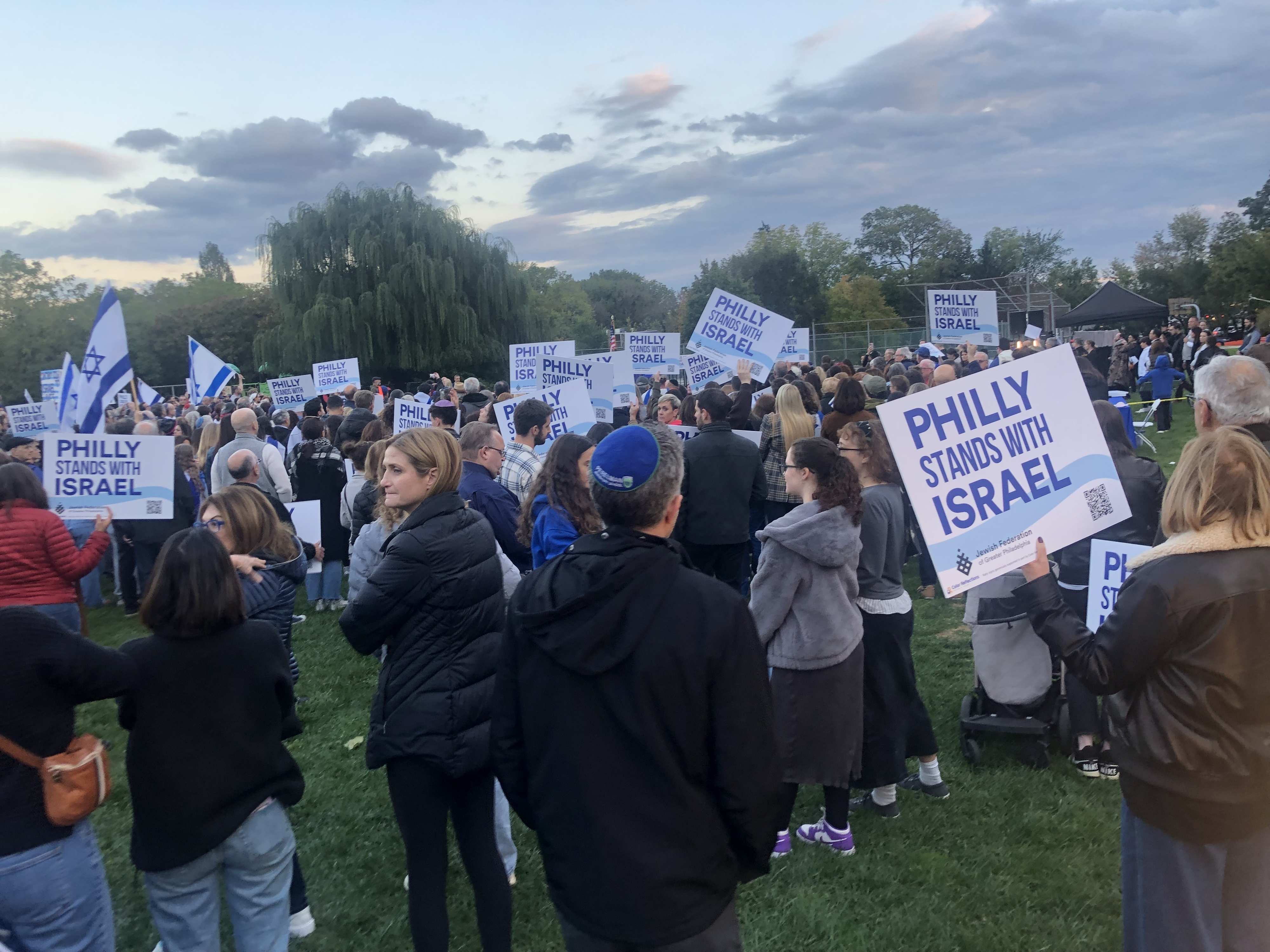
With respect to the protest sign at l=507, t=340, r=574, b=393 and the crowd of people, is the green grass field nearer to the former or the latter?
the crowd of people

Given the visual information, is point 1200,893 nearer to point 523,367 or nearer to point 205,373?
point 523,367

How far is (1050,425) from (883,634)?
149 centimetres

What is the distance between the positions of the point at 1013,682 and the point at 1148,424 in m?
13.4

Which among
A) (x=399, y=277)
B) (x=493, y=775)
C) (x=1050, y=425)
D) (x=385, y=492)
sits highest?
(x=399, y=277)

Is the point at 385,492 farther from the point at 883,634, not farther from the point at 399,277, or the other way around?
the point at 399,277

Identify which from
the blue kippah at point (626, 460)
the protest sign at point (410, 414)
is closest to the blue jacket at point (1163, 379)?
the protest sign at point (410, 414)

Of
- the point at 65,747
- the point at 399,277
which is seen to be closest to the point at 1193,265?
the point at 399,277

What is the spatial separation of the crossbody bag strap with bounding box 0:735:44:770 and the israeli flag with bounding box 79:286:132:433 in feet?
21.2

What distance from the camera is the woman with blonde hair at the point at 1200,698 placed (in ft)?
7.65

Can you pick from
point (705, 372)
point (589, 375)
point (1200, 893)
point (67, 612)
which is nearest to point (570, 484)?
point (1200, 893)

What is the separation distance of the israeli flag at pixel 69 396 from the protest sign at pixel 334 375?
419 cm

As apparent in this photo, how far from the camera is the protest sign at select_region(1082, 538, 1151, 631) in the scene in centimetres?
371

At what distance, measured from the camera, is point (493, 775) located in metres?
3.18

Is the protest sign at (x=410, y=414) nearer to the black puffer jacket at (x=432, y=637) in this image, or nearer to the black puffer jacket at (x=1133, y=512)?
the black puffer jacket at (x=432, y=637)
